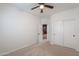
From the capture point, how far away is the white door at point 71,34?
348 centimetres

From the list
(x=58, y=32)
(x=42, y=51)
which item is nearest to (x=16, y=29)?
(x=42, y=51)

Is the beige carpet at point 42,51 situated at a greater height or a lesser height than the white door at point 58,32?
lesser

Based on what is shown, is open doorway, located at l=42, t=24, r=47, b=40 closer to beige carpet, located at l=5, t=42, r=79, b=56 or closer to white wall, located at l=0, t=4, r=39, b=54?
white wall, located at l=0, t=4, r=39, b=54

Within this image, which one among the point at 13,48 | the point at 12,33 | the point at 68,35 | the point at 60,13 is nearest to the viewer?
the point at 12,33

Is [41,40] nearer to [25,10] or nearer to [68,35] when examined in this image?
[25,10]

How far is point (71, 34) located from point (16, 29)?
2083 millimetres

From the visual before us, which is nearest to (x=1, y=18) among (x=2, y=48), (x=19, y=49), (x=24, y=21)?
(x=24, y=21)

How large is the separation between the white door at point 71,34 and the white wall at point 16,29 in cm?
159

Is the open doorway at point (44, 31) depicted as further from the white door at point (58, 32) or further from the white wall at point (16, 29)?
the white door at point (58, 32)

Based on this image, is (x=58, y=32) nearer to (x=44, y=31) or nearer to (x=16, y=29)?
(x=44, y=31)

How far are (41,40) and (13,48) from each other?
862mm

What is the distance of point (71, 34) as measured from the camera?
353 cm

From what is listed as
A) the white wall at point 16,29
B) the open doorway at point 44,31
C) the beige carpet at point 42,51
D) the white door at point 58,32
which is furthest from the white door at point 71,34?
the white wall at point 16,29

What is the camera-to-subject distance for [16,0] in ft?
3.14
